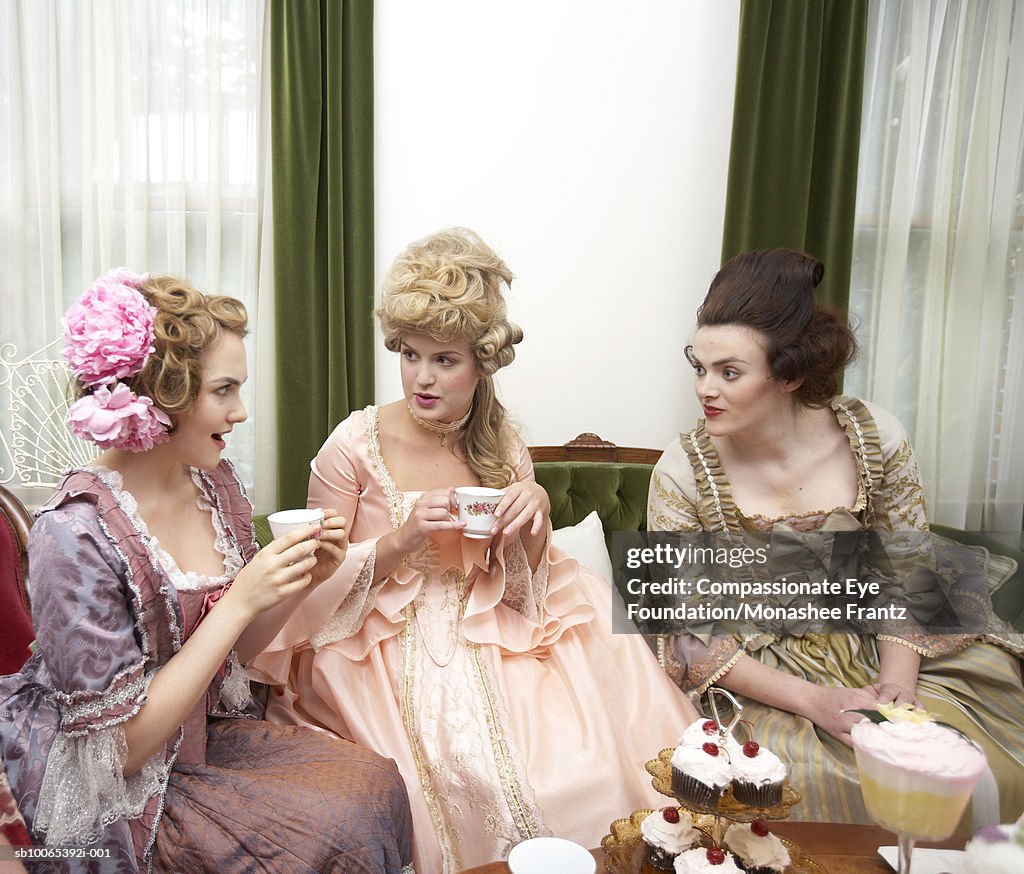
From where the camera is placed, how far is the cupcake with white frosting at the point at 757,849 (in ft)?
3.60

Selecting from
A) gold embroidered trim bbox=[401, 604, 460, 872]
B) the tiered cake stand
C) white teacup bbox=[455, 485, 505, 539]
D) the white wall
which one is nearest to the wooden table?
the tiered cake stand

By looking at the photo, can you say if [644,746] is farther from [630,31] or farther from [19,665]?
[630,31]

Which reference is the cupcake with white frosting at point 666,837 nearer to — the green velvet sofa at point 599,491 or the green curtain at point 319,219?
the green velvet sofa at point 599,491

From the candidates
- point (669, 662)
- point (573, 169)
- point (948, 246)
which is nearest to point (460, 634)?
point (669, 662)

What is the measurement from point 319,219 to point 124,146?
0.73m

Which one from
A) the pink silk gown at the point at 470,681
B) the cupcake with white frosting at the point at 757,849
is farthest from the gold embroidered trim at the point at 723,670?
the cupcake with white frosting at the point at 757,849

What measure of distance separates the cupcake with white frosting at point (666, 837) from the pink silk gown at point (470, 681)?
0.40m

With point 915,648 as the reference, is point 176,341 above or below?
above

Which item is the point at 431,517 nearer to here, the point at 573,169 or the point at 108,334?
the point at 108,334

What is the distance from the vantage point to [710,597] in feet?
6.03

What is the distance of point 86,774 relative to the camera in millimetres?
1187

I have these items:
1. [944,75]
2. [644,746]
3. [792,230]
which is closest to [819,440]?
[644,746]

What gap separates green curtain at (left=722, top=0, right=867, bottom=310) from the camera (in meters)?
2.84

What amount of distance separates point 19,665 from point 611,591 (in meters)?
1.44
